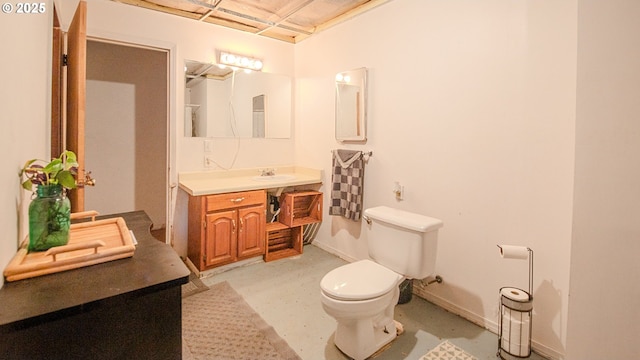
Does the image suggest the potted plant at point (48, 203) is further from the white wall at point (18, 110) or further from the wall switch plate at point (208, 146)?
the wall switch plate at point (208, 146)

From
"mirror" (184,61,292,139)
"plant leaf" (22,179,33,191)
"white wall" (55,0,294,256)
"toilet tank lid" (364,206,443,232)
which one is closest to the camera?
"plant leaf" (22,179,33,191)

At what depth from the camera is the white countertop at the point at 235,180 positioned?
2.68 meters

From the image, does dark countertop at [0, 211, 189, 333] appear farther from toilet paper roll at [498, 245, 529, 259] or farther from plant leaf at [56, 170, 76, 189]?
toilet paper roll at [498, 245, 529, 259]

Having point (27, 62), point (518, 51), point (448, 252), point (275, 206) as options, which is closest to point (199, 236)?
point (275, 206)

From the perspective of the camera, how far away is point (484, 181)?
1.98 meters

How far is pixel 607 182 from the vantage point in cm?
127

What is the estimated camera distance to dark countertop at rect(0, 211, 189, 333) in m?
0.73

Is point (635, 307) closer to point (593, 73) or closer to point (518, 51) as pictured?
point (593, 73)

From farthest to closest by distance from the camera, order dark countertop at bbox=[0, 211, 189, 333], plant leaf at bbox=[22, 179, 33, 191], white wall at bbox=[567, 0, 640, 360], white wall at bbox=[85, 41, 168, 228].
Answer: white wall at bbox=[85, 41, 168, 228] < white wall at bbox=[567, 0, 640, 360] < plant leaf at bbox=[22, 179, 33, 191] < dark countertop at bbox=[0, 211, 189, 333]

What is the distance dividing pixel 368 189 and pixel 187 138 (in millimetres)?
1771

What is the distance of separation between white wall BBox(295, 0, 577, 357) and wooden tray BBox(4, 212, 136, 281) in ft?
6.29

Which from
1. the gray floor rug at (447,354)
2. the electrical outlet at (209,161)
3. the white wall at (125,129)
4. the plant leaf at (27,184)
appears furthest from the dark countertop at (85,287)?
the white wall at (125,129)

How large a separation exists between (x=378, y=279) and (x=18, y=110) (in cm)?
170

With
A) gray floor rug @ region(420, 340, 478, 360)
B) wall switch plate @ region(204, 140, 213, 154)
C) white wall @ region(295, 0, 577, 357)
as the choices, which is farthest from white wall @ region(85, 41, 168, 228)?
gray floor rug @ region(420, 340, 478, 360)
